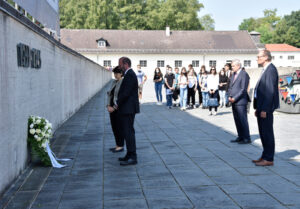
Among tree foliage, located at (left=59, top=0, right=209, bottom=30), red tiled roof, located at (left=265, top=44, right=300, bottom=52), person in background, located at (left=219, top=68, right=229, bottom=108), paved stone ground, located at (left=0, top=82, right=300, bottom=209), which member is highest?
tree foliage, located at (left=59, top=0, right=209, bottom=30)

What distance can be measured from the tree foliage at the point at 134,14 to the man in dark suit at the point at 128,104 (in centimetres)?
5572

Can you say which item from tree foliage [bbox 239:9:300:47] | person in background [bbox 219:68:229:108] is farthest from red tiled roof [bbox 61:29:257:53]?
person in background [bbox 219:68:229:108]

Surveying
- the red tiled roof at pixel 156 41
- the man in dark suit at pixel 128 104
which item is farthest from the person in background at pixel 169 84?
the red tiled roof at pixel 156 41

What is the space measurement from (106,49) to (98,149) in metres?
47.6

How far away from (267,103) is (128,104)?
7.33 ft

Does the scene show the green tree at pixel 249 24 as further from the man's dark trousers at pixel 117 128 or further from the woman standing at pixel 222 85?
the man's dark trousers at pixel 117 128

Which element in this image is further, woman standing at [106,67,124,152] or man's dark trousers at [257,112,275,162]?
woman standing at [106,67,124,152]

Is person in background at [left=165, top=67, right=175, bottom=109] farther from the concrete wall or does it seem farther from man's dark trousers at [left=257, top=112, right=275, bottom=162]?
man's dark trousers at [left=257, top=112, right=275, bottom=162]

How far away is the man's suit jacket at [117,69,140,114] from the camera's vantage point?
5.97 m

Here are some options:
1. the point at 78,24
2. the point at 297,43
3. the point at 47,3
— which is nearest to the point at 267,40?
the point at 297,43

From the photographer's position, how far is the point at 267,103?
587 centimetres

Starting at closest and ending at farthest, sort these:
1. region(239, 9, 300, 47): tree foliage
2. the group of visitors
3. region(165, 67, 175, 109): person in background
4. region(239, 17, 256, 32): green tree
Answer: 1. the group of visitors
2. region(165, 67, 175, 109): person in background
3. region(239, 9, 300, 47): tree foliage
4. region(239, 17, 256, 32): green tree

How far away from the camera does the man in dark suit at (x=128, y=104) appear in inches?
236

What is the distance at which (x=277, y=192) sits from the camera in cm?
463
